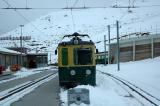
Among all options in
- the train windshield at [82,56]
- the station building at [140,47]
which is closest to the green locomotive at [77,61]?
the train windshield at [82,56]

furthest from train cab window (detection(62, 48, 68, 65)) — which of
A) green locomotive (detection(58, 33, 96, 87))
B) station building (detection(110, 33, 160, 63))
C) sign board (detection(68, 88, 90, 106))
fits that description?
station building (detection(110, 33, 160, 63))

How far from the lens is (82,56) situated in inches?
872

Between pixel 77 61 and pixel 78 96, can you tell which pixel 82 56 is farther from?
pixel 78 96

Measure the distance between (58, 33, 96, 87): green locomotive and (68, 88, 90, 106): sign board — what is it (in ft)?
27.5

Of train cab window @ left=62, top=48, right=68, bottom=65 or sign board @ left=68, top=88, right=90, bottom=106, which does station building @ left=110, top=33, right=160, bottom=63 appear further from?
sign board @ left=68, top=88, right=90, bottom=106

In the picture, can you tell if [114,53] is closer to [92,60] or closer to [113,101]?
[92,60]

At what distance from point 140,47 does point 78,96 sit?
5807cm

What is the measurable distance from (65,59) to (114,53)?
59708 millimetres

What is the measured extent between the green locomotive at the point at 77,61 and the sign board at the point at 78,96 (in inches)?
330

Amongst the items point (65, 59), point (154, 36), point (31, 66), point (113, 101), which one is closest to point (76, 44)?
point (65, 59)

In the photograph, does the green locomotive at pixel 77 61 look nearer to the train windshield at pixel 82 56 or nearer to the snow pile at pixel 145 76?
the train windshield at pixel 82 56

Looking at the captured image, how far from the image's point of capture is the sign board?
13508mm

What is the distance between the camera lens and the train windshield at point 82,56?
2205 cm

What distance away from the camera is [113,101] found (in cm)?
1541
